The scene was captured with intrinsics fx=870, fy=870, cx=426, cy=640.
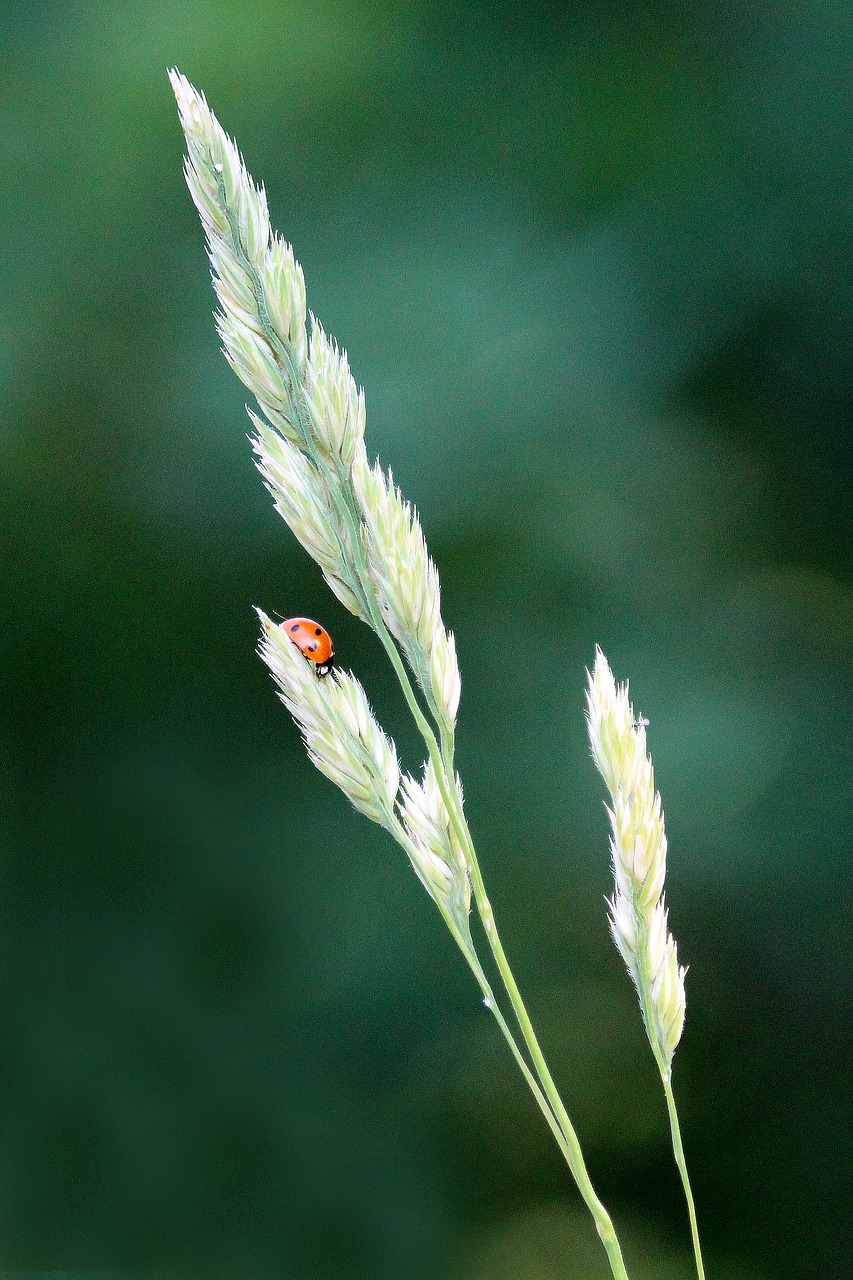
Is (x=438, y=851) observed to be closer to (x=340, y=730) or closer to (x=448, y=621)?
(x=340, y=730)

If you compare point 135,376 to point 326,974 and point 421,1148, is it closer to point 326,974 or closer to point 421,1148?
point 326,974

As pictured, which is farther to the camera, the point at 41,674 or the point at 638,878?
the point at 41,674

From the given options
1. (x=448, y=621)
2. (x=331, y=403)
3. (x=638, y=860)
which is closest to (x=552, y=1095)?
(x=638, y=860)

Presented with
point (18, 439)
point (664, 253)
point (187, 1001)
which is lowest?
point (187, 1001)

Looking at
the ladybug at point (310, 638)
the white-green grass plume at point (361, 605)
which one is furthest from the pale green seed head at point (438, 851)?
the ladybug at point (310, 638)

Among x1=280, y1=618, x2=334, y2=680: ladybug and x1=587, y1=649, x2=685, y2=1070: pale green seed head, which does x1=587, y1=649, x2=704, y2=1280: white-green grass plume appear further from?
x1=280, y1=618, x2=334, y2=680: ladybug

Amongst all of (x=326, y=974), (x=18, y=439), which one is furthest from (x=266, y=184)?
(x=326, y=974)

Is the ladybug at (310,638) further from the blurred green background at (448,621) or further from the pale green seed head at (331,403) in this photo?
the blurred green background at (448,621)

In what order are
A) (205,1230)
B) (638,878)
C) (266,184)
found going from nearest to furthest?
(638,878) → (205,1230) → (266,184)

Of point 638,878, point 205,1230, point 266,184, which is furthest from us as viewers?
point 266,184
